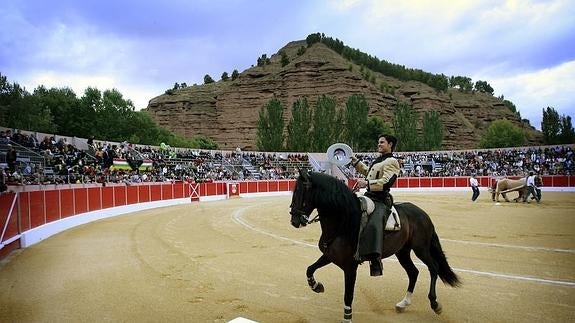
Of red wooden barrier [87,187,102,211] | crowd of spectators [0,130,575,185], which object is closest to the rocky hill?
crowd of spectators [0,130,575,185]

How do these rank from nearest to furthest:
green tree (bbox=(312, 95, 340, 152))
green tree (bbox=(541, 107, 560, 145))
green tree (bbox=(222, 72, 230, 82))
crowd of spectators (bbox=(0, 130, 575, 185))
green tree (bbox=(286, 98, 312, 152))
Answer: crowd of spectators (bbox=(0, 130, 575, 185)), green tree (bbox=(541, 107, 560, 145)), green tree (bbox=(312, 95, 340, 152)), green tree (bbox=(286, 98, 312, 152)), green tree (bbox=(222, 72, 230, 82))

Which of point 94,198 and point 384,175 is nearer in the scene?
point 384,175

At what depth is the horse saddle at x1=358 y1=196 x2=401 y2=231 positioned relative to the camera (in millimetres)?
5051

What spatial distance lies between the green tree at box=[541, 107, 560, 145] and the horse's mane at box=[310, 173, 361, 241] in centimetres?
5877

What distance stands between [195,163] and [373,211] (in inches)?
1247

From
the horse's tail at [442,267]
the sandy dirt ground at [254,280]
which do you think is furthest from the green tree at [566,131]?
the horse's tail at [442,267]

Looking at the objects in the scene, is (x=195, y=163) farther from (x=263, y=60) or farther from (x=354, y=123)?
(x=263, y=60)

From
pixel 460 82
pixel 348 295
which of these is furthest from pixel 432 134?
pixel 460 82

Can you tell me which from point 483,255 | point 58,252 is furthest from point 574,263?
point 58,252

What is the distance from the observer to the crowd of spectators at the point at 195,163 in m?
18.6

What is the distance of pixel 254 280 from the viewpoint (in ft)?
23.6

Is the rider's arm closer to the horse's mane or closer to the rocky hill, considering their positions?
the horse's mane

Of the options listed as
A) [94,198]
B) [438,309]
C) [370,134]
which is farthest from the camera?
[370,134]

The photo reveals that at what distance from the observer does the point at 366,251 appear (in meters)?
4.84
